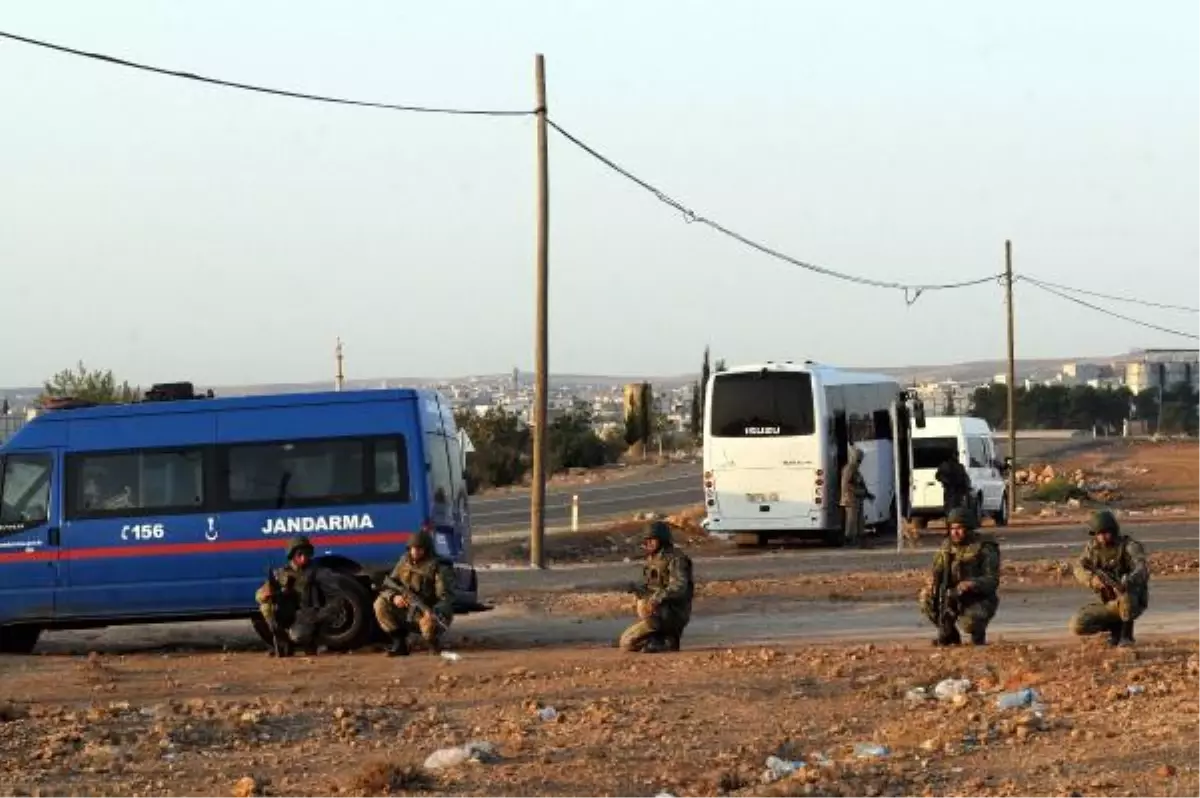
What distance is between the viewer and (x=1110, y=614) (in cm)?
1661

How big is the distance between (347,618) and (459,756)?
22.9ft

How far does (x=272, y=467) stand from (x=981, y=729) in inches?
347

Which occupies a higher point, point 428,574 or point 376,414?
point 376,414

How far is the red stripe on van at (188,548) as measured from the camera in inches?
739

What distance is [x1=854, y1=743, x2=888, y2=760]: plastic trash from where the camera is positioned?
11.7 m

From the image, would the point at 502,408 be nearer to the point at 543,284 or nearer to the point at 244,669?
the point at 543,284

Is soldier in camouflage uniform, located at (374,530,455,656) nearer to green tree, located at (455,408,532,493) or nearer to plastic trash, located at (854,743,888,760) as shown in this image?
plastic trash, located at (854,743,888,760)

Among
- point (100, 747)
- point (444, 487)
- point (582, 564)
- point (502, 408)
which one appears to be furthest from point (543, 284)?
point (502, 408)

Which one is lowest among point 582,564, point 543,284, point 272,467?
point 582,564

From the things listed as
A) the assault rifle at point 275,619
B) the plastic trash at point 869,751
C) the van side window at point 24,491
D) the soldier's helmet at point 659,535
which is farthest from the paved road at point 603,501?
the plastic trash at point 869,751

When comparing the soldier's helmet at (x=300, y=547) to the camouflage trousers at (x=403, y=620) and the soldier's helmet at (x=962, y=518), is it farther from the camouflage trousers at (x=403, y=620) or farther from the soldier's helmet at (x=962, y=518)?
the soldier's helmet at (x=962, y=518)

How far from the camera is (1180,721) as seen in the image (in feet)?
40.4

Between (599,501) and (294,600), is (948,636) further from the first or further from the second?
(599,501)

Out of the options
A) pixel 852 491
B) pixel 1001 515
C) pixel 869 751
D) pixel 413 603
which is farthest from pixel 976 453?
pixel 869 751
